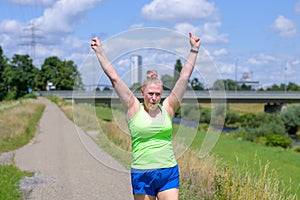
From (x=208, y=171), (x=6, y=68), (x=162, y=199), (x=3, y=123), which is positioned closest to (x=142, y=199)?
(x=162, y=199)

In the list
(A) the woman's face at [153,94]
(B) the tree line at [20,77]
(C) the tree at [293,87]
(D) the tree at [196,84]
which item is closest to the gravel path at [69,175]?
(D) the tree at [196,84]

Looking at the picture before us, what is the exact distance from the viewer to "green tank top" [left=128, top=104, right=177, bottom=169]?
16.1 feet

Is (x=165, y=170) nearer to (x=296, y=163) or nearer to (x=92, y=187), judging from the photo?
(x=92, y=187)

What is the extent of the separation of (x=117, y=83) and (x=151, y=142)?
0.76 m

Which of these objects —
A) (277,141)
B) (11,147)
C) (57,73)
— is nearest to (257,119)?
(277,141)

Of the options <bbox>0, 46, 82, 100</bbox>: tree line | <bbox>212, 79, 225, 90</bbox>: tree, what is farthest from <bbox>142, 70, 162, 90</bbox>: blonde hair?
<bbox>0, 46, 82, 100</bbox>: tree line

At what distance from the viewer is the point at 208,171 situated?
10.1 m

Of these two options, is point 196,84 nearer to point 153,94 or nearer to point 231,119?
point 153,94

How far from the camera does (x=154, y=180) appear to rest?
194 inches

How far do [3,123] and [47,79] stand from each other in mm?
109751

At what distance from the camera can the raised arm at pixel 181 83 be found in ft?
17.2

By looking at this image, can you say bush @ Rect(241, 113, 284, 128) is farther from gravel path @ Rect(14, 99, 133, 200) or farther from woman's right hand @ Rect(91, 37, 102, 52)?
woman's right hand @ Rect(91, 37, 102, 52)

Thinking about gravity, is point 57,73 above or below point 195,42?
above

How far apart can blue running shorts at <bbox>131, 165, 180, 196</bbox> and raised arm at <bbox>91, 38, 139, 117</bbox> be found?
2.20ft
